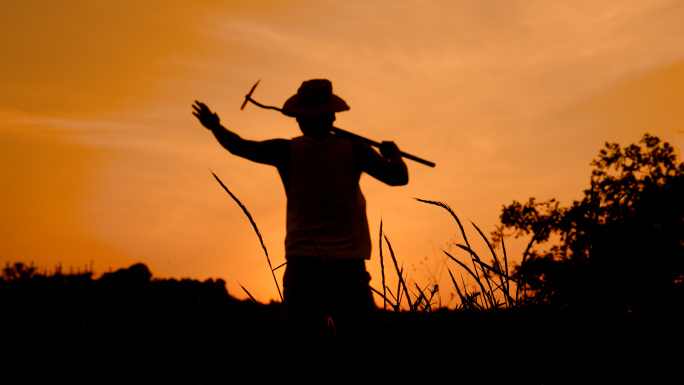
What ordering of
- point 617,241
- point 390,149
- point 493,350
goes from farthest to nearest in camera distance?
1. point 390,149
2. point 617,241
3. point 493,350

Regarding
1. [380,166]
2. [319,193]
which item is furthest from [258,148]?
[380,166]

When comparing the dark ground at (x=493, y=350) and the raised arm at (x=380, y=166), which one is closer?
the dark ground at (x=493, y=350)

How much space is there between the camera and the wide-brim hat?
13.4ft

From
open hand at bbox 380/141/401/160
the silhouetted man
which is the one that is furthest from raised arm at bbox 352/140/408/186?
open hand at bbox 380/141/401/160

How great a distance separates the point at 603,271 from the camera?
1127 millimetres

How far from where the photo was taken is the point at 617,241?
3.48 metres

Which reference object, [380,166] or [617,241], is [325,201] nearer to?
[380,166]

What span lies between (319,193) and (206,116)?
1181 mm

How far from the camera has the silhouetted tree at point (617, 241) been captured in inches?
43.5

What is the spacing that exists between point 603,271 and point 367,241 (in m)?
2.74

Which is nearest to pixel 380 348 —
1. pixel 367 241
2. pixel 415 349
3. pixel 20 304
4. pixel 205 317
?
pixel 415 349

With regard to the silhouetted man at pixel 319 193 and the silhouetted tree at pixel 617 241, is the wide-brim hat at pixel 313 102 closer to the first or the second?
the silhouetted man at pixel 319 193

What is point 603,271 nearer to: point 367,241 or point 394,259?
point 394,259

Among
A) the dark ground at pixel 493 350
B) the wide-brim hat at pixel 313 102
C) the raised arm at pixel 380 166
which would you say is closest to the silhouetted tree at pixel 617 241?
the dark ground at pixel 493 350
